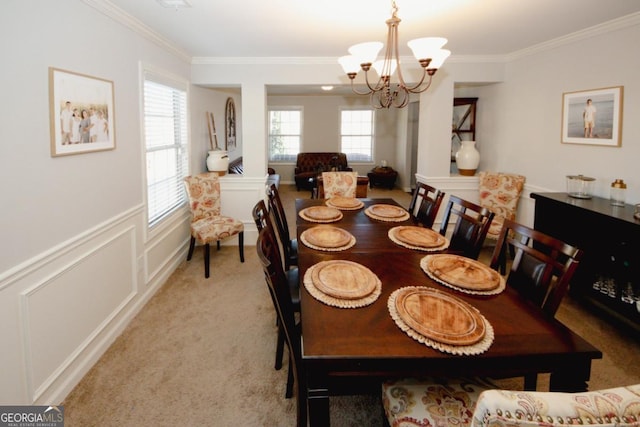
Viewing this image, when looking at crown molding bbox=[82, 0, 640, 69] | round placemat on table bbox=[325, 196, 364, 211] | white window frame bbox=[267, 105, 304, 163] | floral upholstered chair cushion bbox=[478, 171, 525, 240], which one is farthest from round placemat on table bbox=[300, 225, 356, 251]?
white window frame bbox=[267, 105, 304, 163]

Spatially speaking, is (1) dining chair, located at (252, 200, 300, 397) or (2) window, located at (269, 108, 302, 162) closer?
(1) dining chair, located at (252, 200, 300, 397)

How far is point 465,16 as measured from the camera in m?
2.98

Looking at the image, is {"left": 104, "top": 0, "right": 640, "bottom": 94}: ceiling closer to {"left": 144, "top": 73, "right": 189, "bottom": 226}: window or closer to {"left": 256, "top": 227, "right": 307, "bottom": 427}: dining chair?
{"left": 144, "top": 73, "right": 189, "bottom": 226}: window

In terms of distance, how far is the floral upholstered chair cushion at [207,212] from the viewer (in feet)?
13.0

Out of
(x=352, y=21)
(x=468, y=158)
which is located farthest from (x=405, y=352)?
(x=468, y=158)

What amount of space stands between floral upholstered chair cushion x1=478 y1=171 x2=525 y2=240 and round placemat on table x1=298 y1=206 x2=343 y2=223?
6.68 feet

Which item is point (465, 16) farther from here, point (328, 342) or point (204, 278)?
point (204, 278)

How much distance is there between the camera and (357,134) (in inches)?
401

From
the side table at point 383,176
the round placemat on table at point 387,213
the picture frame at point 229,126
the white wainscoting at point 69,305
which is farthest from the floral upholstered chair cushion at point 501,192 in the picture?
the side table at point 383,176

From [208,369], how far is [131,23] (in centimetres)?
264

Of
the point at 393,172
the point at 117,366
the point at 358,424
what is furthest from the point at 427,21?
the point at 393,172

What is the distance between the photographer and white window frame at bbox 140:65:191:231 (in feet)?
11.2
